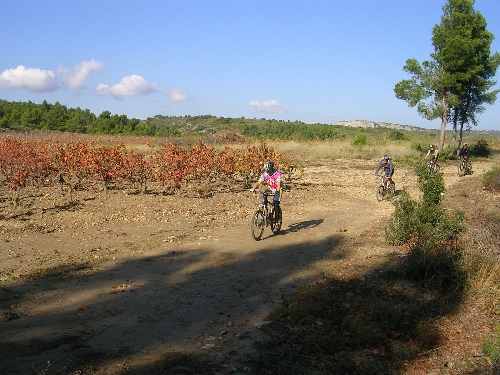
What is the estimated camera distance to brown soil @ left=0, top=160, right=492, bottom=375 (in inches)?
210

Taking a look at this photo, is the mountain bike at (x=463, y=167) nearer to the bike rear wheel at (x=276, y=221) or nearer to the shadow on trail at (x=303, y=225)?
the shadow on trail at (x=303, y=225)

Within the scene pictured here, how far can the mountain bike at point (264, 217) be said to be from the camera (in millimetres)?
11102

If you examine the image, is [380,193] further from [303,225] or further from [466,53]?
[466,53]

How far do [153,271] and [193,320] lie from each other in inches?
96.2

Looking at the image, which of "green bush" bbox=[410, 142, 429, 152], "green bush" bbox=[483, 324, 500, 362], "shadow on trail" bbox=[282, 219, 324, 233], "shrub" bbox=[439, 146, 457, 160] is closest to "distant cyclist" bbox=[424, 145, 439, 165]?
"shadow on trail" bbox=[282, 219, 324, 233]

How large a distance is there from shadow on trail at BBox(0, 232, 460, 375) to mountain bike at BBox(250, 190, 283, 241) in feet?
7.50

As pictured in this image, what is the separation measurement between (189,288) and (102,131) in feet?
163

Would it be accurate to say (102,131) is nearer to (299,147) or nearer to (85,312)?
(299,147)

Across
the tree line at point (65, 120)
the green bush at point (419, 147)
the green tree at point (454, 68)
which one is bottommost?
the green bush at point (419, 147)

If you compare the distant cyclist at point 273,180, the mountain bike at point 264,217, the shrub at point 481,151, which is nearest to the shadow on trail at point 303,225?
the mountain bike at point 264,217

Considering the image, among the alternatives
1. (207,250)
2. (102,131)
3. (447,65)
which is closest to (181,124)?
(102,131)

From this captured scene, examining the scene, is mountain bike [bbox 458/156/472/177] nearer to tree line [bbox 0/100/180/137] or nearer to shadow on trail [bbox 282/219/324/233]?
shadow on trail [bbox 282/219/324/233]

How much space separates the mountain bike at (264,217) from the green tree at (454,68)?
2534cm

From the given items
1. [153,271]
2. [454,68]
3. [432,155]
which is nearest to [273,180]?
[153,271]
